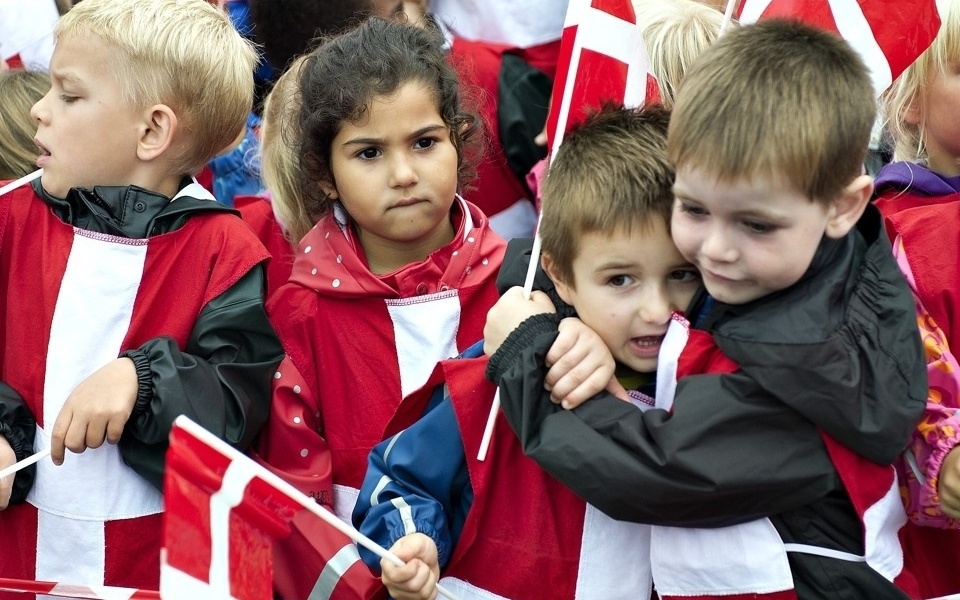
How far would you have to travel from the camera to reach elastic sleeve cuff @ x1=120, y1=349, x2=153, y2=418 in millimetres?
3082

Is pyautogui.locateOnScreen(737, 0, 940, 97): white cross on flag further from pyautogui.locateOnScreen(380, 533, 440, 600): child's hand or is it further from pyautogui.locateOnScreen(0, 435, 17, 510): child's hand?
pyautogui.locateOnScreen(0, 435, 17, 510): child's hand

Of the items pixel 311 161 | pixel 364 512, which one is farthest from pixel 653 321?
pixel 311 161

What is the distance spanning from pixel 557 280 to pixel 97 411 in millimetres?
1094

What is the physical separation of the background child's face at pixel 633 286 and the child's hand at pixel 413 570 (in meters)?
0.56

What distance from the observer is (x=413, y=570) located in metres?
2.69

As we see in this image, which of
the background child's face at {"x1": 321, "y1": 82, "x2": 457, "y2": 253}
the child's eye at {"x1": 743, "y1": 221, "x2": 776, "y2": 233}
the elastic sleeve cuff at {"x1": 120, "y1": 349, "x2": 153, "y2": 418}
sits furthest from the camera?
the background child's face at {"x1": 321, "y1": 82, "x2": 457, "y2": 253}

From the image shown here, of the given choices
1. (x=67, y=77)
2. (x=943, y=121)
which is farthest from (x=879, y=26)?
(x=67, y=77)

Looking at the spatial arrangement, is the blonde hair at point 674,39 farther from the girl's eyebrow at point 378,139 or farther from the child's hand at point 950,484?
the child's hand at point 950,484

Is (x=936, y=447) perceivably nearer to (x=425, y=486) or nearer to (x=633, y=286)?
(x=633, y=286)

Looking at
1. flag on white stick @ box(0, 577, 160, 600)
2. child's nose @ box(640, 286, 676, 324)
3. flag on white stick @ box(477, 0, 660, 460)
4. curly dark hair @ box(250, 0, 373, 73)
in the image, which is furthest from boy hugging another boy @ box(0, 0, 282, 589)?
curly dark hair @ box(250, 0, 373, 73)

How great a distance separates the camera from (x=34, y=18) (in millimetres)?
5086

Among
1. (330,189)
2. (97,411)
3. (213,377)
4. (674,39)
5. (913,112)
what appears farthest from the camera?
(674,39)

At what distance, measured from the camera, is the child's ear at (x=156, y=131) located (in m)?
3.39

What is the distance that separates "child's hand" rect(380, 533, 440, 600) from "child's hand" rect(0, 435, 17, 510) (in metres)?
1.01
